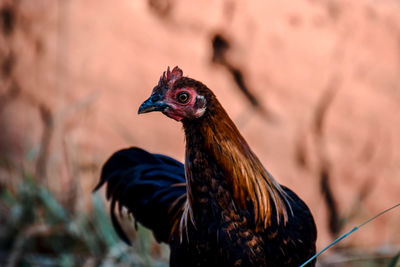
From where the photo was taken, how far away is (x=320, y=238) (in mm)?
3932

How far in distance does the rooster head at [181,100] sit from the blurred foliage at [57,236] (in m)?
1.56

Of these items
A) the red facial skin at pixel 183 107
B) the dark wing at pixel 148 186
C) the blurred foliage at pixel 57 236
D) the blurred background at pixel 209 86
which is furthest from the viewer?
the blurred background at pixel 209 86

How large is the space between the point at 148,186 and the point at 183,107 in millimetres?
807

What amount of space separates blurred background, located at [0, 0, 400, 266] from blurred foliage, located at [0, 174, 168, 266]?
0.01m

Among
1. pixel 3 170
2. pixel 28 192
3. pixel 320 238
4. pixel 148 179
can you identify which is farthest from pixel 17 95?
pixel 320 238

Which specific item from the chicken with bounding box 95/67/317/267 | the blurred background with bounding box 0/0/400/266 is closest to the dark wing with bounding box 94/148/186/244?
the chicken with bounding box 95/67/317/267

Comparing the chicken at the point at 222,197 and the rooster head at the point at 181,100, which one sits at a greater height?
the rooster head at the point at 181,100

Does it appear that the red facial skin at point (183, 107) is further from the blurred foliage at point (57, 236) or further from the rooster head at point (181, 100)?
the blurred foliage at point (57, 236)

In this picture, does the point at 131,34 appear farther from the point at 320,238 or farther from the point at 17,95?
the point at 320,238

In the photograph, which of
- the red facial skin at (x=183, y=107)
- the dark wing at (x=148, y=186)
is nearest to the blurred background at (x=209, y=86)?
the dark wing at (x=148, y=186)

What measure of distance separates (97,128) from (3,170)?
2.66 feet

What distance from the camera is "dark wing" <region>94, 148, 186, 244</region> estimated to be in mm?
2342

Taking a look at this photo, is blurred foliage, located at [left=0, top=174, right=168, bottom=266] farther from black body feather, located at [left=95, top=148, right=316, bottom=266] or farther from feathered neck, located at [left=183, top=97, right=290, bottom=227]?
feathered neck, located at [left=183, top=97, right=290, bottom=227]

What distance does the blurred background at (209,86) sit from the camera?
11.5ft
